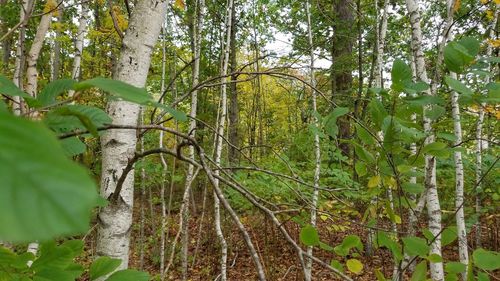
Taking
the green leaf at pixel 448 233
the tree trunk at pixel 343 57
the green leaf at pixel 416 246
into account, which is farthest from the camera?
the tree trunk at pixel 343 57

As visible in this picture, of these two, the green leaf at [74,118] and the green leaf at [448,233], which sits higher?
the green leaf at [74,118]

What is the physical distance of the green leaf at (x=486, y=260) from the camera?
2.94 feet

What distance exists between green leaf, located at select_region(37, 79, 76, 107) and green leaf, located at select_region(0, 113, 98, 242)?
38 centimetres

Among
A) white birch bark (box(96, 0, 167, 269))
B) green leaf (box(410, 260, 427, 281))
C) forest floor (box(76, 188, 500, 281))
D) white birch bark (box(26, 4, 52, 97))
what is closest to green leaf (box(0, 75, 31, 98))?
white birch bark (box(96, 0, 167, 269))

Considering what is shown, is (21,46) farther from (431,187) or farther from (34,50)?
(431,187)

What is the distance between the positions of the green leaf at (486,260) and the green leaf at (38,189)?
1.01 m

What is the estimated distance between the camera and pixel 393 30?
24.3 ft

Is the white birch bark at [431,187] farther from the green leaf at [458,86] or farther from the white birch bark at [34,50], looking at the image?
the white birch bark at [34,50]

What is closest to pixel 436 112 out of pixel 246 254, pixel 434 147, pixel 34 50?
pixel 434 147

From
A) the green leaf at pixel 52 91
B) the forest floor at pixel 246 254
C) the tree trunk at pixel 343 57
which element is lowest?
the forest floor at pixel 246 254

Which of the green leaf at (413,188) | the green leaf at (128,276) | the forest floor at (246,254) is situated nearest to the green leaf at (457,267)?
the green leaf at (413,188)

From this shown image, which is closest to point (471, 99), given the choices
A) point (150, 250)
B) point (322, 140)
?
point (322, 140)

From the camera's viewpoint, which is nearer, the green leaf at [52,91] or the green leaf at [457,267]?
the green leaf at [52,91]

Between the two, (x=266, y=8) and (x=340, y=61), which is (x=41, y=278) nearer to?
(x=340, y=61)
